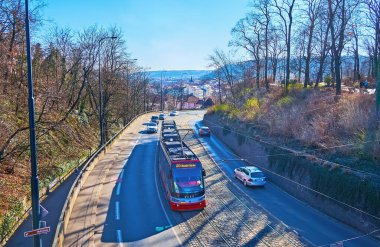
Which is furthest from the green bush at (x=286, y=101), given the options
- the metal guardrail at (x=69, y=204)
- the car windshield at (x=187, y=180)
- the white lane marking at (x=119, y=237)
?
the white lane marking at (x=119, y=237)

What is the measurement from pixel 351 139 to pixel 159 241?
14023 mm

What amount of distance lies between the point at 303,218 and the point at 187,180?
687cm

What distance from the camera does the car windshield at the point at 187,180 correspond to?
22016 millimetres

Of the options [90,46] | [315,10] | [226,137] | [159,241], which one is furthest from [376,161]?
[90,46]

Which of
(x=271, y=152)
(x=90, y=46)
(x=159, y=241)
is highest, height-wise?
(x=90, y=46)

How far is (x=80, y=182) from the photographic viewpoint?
25734 mm

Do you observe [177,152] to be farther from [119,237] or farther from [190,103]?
[190,103]

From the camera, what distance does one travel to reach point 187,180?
22.1 meters

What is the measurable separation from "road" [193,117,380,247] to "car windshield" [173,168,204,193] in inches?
184

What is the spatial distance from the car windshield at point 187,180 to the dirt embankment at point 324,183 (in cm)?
702

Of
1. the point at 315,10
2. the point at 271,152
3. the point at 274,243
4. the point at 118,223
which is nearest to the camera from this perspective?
the point at 274,243

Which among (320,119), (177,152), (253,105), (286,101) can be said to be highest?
(286,101)

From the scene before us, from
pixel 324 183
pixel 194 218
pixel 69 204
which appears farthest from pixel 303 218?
pixel 69 204

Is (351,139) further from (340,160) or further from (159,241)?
(159,241)
